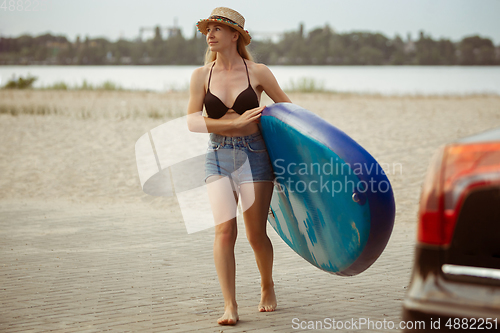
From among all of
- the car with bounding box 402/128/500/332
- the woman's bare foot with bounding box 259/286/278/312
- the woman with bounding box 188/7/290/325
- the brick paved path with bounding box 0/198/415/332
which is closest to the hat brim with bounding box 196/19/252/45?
the woman with bounding box 188/7/290/325

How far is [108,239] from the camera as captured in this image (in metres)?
6.22

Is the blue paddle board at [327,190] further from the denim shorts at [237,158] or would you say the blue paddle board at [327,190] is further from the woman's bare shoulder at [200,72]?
the woman's bare shoulder at [200,72]

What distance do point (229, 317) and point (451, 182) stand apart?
6.70 feet

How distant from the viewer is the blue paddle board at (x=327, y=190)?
3.20m

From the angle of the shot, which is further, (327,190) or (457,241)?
(327,190)

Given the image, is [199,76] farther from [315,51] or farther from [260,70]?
[315,51]

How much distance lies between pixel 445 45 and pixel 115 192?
93.8 metres

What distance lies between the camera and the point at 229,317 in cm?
354

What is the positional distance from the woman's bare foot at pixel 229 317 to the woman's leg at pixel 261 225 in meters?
0.37

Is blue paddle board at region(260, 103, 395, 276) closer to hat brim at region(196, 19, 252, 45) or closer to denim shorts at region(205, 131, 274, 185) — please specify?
denim shorts at region(205, 131, 274, 185)

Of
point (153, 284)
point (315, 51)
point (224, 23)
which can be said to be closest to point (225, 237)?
point (153, 284)

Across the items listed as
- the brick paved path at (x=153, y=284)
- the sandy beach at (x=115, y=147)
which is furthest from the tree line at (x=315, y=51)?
the brick paved path at (x=153, y=284)

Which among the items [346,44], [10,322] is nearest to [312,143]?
[10,322]

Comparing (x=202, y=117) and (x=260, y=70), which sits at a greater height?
(x=260, y=70)
